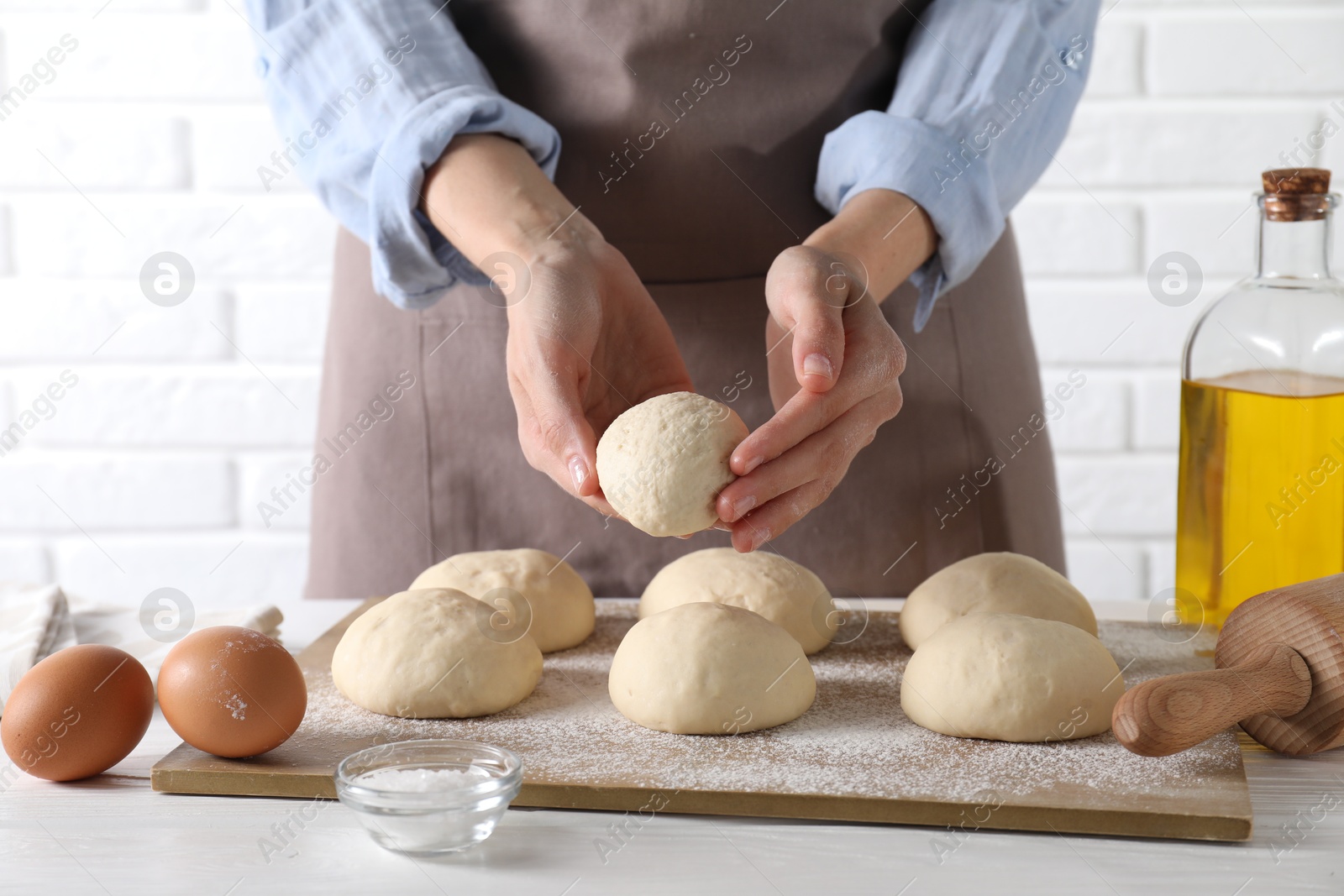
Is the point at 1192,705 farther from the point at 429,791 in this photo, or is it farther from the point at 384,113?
the point at 384,113

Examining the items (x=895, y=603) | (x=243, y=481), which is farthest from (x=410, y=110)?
(x=243, y=481)

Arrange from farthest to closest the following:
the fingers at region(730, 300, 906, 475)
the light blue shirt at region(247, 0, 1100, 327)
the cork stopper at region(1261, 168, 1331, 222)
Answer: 1. the light blue shirt at region(247, 0, 1100, 327)
2. the cork stopper at region(1261, 168, 1331, 222)
3. the fingers at region(730, 300, 906, 475)

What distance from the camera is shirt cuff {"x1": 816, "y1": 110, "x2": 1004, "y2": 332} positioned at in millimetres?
1340

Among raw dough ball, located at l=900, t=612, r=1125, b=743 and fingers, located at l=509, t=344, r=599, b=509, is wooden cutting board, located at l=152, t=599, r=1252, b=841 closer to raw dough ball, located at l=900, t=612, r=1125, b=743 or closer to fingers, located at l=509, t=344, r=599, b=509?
raw dough ball, located at l=900, t=612, r=1125, b=743

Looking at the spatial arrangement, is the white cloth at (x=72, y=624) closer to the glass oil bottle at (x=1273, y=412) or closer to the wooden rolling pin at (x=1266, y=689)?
the wooden rolling pin at (x=1266, y=689)

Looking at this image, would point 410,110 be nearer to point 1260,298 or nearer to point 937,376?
point 937,376

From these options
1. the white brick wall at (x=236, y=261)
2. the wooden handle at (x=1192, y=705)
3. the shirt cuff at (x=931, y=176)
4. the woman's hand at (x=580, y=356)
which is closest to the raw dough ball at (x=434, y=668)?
the woman's hand at (x=580, y=356)

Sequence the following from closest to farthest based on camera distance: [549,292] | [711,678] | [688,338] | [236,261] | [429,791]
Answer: [429,791] < [711,678] < [549,292] < [688,338] < [236,261]

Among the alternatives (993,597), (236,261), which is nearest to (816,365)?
(993,597)

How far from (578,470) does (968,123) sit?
2.28 ft

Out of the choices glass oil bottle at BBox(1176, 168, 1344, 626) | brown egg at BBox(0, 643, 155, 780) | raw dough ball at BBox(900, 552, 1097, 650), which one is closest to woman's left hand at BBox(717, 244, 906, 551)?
raw dough ball at BBox(900, 552, 1097, 650)

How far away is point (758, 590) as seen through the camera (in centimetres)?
124

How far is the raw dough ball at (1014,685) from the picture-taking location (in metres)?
0.99

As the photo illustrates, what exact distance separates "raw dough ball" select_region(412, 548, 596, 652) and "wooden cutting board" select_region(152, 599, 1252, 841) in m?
0.10
